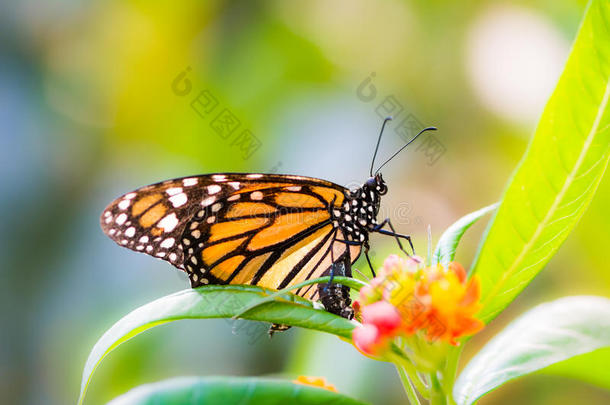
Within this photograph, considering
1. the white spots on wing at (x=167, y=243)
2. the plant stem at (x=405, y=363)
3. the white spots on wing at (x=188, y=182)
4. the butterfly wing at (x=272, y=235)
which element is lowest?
the plant stem at (x=405, y=363)

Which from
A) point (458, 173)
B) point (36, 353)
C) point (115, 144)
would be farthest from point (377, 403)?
point (115, 144)

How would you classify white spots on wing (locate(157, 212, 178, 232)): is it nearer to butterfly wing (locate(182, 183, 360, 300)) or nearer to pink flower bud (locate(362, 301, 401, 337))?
butterfly wing (locate(182, 183, 360, 300))

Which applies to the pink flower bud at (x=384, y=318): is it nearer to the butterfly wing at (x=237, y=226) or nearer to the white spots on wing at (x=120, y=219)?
the butterfly wing at (x=237, y=226)

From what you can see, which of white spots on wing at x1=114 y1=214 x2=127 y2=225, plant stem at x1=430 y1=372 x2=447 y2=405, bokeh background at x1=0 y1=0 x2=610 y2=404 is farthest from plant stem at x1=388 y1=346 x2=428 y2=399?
bokeh background at x1=0 y1=0 x2=610 y2=404

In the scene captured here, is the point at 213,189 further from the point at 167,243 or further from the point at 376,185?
the point at 376,185

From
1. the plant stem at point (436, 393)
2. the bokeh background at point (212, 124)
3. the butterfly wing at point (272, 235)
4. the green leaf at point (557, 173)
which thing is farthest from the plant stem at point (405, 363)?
the bokeh background at point (212, 124)

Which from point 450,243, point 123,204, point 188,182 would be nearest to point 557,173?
point 450,243

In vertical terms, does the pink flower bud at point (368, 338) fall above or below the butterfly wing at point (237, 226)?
below
